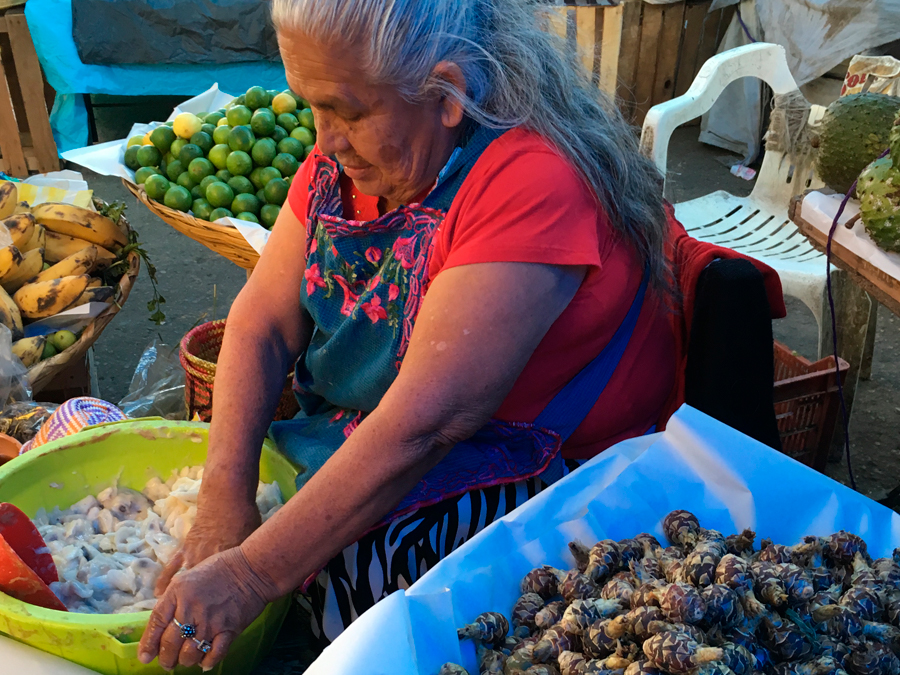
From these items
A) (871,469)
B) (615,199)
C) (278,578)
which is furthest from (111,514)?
(871,469)

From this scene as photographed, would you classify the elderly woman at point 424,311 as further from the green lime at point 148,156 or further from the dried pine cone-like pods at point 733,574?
the green lime at point 148,156

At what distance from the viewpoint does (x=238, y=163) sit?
2588 mm

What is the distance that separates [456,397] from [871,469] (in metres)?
1.83

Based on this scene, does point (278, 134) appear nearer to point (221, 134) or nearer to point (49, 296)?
point (221, 134)

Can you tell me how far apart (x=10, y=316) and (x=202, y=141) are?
2.94ft

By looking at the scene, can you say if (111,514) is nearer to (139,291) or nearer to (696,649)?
(696,649)

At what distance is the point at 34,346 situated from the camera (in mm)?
2107

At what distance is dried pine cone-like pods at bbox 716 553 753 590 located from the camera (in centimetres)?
93

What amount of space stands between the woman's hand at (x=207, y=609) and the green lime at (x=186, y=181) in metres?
1.73

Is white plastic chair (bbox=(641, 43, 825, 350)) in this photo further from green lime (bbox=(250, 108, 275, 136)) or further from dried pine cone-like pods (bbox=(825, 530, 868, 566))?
dried pine cone-like pods (bbox=(825, 530, 868, 566))

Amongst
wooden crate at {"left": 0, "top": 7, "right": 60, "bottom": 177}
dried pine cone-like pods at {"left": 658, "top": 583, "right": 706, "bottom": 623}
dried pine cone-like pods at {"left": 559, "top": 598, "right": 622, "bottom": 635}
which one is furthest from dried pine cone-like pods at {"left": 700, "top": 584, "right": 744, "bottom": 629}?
wooden crate at {"left": 0, "top": 7, "right": 60, "bottom": 177}

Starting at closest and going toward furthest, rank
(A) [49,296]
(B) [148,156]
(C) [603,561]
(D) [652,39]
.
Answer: (C) [603,561]
(A) [49,296]
(B) [148,156]
(D) [652,39]

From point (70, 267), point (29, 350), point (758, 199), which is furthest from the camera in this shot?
point (758, 199)

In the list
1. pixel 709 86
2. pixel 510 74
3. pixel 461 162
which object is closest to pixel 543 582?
pixel 461 162
